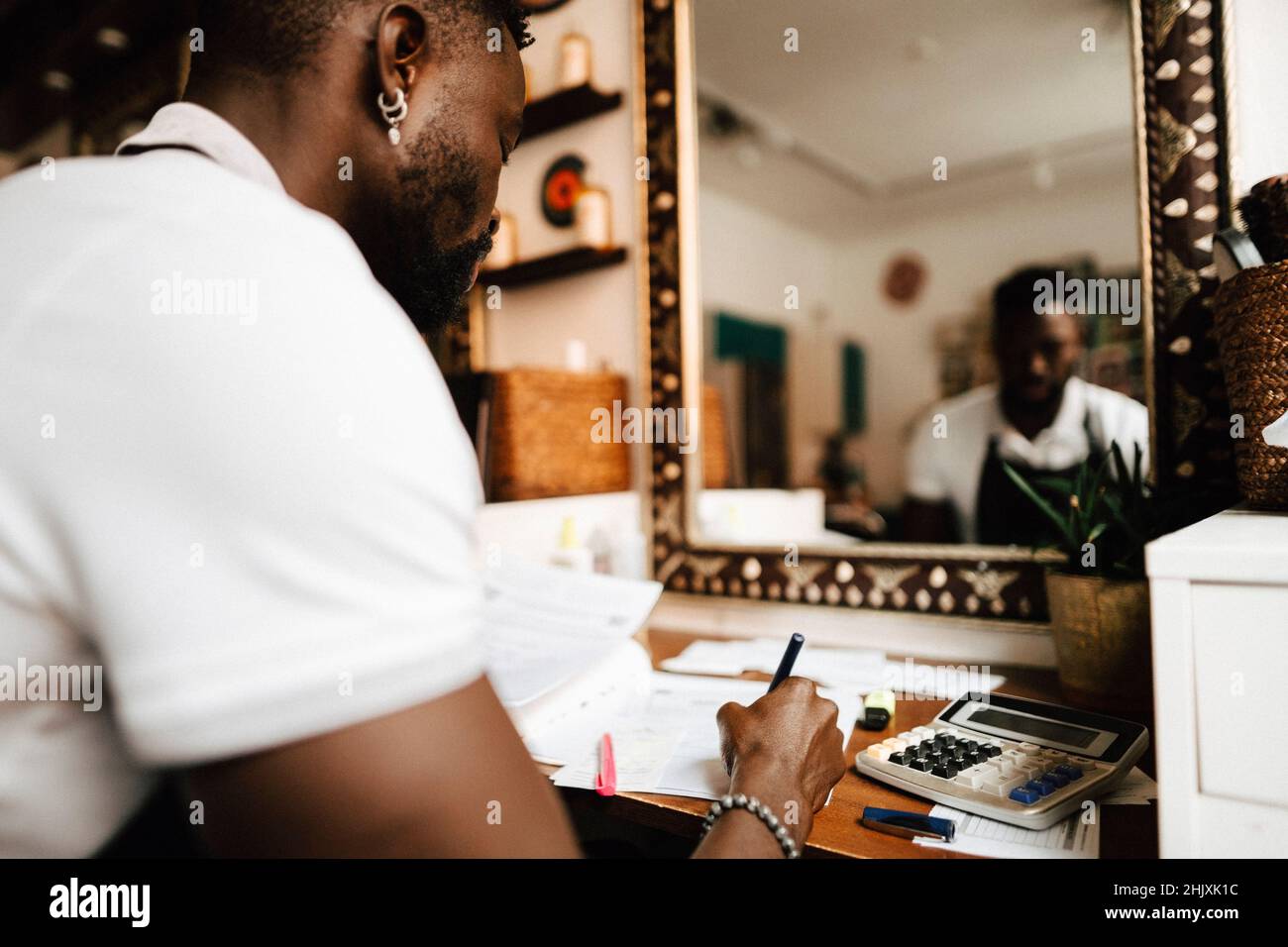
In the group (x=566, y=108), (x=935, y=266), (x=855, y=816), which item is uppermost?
(x=566, y=108)

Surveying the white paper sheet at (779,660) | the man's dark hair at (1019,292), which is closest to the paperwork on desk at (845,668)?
the white paper sheet at (779,660)

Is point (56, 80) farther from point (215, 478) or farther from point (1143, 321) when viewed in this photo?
point (1143, 321)

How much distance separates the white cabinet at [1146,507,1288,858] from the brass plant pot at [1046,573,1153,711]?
32 cm

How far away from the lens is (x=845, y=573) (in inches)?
42.4

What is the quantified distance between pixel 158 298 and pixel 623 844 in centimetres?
85

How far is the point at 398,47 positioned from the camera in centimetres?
49

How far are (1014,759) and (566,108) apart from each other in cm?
126

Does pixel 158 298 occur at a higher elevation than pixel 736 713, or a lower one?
higher

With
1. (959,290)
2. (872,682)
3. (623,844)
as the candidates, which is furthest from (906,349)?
(623,844)

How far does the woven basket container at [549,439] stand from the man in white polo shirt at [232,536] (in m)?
0.81

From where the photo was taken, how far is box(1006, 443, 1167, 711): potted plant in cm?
75

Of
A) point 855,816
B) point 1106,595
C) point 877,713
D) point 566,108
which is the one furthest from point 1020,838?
point 566,108

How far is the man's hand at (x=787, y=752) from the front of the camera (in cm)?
54
